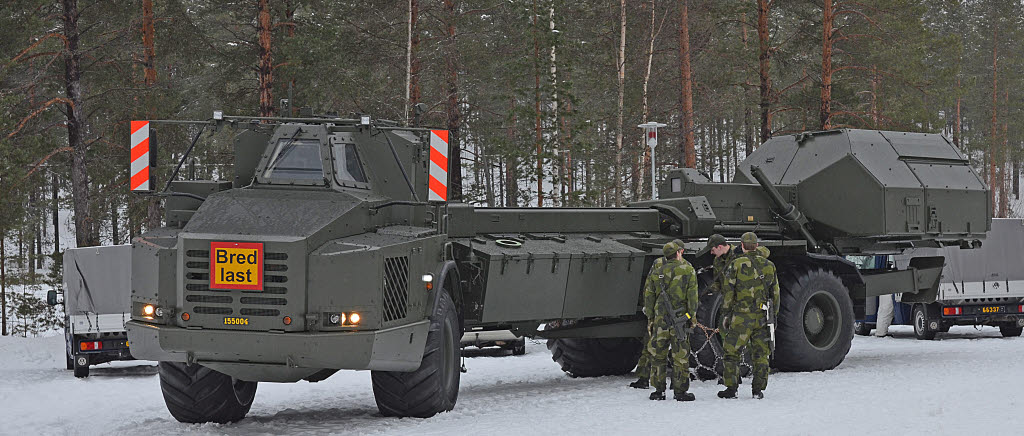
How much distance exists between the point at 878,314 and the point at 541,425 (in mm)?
15243

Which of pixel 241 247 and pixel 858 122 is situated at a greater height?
pixel 858 122

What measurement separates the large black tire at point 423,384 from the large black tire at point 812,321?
5575mm

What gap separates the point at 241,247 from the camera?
9359 millimetres

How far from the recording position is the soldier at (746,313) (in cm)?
1223

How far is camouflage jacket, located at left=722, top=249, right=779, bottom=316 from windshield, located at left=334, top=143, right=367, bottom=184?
4154mm

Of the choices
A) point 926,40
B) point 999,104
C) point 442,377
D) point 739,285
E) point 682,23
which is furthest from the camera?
point 999,104

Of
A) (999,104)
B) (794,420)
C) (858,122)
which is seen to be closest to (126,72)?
(858,122)

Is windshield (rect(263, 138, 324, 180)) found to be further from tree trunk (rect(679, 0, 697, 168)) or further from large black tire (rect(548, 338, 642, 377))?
tree trunk (rect(679, 0, 697, 168))

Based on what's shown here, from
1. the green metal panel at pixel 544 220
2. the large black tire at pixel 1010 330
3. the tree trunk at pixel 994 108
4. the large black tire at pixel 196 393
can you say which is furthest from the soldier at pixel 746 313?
the tree trunk at pixel 994 108

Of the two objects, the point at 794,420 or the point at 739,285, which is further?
the point at 739,285

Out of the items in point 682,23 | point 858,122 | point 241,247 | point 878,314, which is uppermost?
point 682,23

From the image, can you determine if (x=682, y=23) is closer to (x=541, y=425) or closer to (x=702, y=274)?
(x=702, y=274)

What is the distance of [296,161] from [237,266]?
1.68 metres

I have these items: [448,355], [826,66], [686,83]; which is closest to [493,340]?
[448,355]
